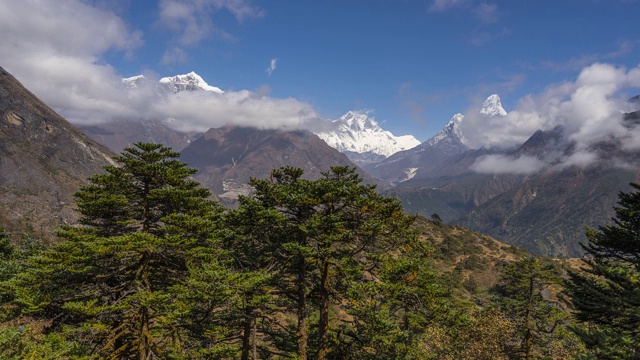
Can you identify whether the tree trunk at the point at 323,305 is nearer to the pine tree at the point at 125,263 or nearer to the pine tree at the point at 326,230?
the pine tree at the point at 326,230

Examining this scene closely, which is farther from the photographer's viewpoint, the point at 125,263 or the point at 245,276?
the point at 125,263

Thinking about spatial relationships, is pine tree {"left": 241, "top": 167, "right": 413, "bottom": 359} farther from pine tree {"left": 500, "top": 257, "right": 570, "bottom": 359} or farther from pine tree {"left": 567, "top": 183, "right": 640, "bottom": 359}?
pine tree {"left": 500, "top": 257, "right": 570, "bottom": 359}

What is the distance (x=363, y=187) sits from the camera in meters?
18.2

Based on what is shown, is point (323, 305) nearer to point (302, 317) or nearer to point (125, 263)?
point (302, 317)

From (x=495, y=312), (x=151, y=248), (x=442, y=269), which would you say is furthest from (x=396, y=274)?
(x=442, y=269)

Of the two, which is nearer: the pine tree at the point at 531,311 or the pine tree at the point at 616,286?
the pine tree at the point at 616,286

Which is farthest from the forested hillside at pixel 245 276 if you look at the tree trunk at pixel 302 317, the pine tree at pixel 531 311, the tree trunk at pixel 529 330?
the tree trunk at pixel 529 330

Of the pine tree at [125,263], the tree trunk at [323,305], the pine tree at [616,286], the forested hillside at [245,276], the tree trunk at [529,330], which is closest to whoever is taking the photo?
the pine tree at [125,263]

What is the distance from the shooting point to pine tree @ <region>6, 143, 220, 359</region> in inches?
658

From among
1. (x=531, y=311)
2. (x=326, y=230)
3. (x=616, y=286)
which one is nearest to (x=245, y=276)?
(x=326, y=230)

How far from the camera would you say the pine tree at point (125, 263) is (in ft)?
54.9

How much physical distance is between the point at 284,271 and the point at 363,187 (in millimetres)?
6922

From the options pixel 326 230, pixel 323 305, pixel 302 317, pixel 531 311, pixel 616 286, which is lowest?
pixel 531 311

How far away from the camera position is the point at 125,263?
18766 mm
